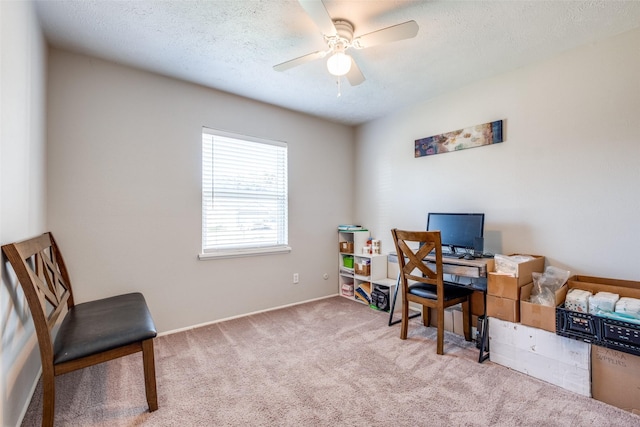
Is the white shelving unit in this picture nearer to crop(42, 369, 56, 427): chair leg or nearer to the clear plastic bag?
the clear plastic bag

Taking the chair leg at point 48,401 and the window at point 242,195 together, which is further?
the window at point 242,195

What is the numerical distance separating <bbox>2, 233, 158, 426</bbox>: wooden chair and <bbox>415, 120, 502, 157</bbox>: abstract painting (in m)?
3.10

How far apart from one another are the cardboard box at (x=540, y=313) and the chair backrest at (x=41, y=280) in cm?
287

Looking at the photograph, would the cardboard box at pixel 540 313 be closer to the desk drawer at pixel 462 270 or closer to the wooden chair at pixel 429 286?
the desk drawer at pixel 462 270

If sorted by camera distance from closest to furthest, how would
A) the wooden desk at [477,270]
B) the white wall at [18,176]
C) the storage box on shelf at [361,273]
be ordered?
the white wall at [18,176], the wooden desk at [477,270], the storage box on shelf at [361,273]

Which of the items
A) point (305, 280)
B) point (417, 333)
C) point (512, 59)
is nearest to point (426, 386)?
point (417, 333)

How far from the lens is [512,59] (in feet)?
8.20

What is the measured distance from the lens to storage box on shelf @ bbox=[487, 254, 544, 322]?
2.16 meters

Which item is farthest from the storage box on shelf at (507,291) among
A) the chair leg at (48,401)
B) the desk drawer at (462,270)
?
the chair leg at (48,401)

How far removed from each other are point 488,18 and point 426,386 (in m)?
2.49

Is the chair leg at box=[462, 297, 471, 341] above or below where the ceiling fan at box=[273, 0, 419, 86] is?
below

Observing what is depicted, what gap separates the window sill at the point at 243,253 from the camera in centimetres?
303

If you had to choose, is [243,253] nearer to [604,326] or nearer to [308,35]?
[308,35]

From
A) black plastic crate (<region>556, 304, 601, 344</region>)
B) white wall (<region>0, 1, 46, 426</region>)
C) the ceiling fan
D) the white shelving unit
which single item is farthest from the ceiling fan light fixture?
the white shelving unit
